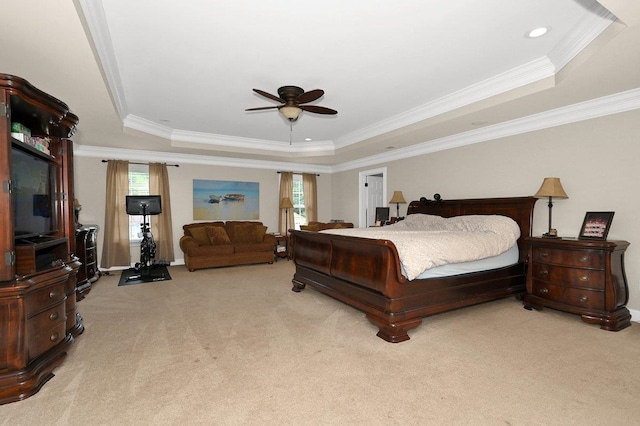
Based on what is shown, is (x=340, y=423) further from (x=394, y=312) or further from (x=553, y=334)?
(x=553, y=334)

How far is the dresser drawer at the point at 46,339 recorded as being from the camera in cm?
215

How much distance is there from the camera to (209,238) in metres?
6.56

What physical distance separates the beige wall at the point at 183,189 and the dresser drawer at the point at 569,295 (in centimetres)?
555

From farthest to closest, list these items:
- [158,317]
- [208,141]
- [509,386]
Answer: [208,141]
[158,317]
[509,386]

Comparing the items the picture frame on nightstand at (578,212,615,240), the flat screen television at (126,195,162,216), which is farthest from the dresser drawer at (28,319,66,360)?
the picture frame on nightstand at (578,212,615,240)

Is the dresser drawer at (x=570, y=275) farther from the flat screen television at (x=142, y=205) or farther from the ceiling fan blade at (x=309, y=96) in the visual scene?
the flat screen television at (x=142, y=205)

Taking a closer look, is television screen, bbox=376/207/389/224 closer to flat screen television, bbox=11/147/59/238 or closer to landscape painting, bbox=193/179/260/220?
landscape painting, bbox=193/179/260/220

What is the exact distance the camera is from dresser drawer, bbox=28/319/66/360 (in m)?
2.15

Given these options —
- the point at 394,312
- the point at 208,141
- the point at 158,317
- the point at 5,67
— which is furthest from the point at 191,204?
the point at 394,312

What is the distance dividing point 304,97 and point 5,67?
8.57 ft

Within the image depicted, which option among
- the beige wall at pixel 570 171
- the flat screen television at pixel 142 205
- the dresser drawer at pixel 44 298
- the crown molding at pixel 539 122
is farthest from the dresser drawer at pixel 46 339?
the crown molding at pixel 539 122

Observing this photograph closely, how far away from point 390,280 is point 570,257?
2.05m

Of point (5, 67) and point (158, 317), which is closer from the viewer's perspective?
point (5, 67)

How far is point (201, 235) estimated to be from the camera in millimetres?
6539
